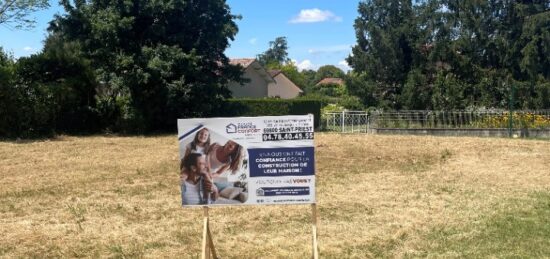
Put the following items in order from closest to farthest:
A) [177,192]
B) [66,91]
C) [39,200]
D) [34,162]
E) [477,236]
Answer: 1. [477,236]
2. [39,200]
3. [177,192]
4. [34,162]
5. [66,91]

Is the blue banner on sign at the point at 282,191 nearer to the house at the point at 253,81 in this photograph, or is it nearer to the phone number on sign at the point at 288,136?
the phone number on sign at the point at 288,136

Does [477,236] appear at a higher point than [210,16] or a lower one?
lower

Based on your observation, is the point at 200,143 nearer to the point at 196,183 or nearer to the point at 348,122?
the point at 196,183

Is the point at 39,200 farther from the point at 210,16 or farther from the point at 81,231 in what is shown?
the point at 210,16

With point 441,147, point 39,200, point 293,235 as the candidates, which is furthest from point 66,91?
point 293,235

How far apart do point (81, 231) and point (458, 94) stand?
19203 millimetres

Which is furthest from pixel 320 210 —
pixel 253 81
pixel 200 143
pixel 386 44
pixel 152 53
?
pixel 253 81

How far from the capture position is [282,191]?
473 centimetres

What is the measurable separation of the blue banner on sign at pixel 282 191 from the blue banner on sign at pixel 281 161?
0.43ft

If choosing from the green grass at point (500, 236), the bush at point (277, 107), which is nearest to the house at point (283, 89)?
the bush at point (277, 107)

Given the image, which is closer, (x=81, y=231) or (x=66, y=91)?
(x=81, y=231)

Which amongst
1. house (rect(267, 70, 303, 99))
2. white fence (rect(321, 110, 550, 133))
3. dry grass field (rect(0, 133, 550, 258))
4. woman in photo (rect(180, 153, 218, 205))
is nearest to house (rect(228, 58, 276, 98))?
house (rect(267, 70, 303, 99))

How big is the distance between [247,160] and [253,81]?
34849 millimetres

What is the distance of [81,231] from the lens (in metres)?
6.16
